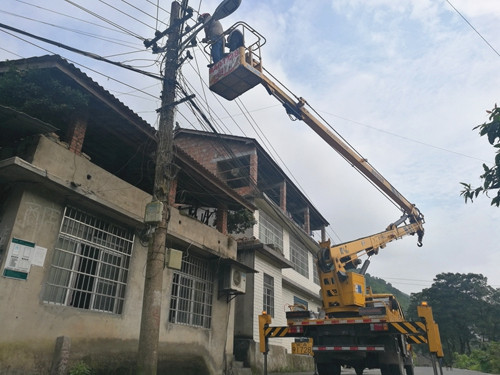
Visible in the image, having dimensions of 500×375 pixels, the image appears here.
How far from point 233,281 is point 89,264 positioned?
17.4ft

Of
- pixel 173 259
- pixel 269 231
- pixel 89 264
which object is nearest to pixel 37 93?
pixel 89 264

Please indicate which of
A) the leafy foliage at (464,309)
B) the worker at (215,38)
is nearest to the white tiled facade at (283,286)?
the worker at (215,38)

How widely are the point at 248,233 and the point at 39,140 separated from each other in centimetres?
1138

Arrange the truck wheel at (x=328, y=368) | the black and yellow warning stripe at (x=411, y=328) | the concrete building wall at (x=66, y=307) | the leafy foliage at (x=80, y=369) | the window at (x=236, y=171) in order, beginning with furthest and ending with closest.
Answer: the window at (x=236, y=171) → the truck wheel at (x=328, y=368) → the black and yellow warning stripe at (x=411, y=328) → the leafy foliage at (x=80, y=369) → the concrete building wall at (x=66, y=307)

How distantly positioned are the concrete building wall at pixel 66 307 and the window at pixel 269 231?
8.45m

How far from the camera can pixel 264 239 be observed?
18.8 metres

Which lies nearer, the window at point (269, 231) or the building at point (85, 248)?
the building at point (85, 248)

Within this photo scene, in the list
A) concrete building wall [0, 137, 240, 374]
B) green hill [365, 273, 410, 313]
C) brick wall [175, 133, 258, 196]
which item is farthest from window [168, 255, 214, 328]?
green hill [365, 273, 410, 313]

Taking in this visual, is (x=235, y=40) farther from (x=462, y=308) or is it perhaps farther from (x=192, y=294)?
(x=462, y=308)

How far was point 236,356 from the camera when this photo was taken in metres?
13.8

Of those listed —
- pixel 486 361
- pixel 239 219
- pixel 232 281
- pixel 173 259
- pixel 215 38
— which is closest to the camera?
pixel 173 259

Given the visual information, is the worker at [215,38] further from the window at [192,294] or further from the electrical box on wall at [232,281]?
the electrical box on wall at [232,281]

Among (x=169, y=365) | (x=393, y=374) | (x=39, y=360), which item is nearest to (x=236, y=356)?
(x=169, y=365)

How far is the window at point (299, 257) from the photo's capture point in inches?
874
